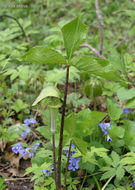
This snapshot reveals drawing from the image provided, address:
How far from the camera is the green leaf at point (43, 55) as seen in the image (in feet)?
3.72

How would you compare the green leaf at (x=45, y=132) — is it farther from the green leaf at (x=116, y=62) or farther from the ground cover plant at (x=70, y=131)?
the green leaf at (x=116, y=62)

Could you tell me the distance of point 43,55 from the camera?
45.8 inches

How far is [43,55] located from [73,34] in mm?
186

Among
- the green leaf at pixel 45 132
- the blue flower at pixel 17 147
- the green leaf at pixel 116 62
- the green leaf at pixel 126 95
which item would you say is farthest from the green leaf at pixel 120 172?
the green leaf at pixel 116 62

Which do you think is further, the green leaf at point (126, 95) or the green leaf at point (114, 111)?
the green leaf at point (126, 95)

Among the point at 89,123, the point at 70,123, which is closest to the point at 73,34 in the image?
the point at 70,123

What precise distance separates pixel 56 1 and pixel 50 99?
5515 millimetres

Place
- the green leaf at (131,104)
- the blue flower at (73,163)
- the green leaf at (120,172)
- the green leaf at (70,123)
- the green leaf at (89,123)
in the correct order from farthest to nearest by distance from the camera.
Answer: the green leaf at (131,104), the blue flower at (73,163), the green leaf at (120,172), the green leaf at (89,123), the green leaf at (70,123)

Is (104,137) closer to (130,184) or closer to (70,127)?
(130,184)

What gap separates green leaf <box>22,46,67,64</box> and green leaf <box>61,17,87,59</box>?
0.08 metres

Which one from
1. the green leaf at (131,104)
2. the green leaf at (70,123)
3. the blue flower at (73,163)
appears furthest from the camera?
the green leaf at (131,104)

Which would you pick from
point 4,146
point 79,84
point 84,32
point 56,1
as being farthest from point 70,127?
point 56,1

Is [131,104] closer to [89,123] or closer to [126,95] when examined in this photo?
[126,95]

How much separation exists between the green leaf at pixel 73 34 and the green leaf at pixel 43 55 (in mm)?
77
